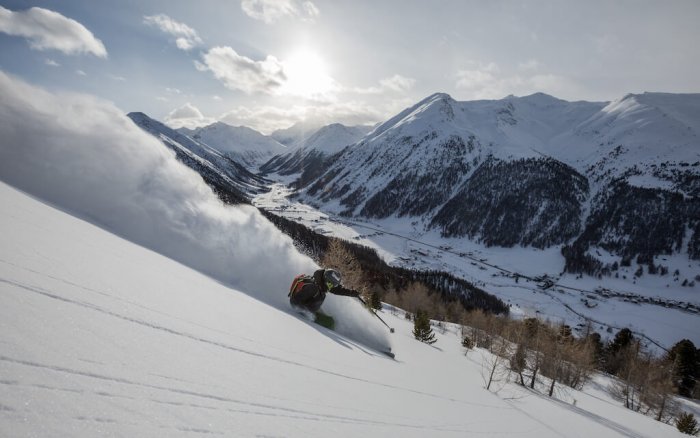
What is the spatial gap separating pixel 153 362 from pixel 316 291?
8.49 m

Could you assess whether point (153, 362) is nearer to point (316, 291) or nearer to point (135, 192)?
point (316, 291)

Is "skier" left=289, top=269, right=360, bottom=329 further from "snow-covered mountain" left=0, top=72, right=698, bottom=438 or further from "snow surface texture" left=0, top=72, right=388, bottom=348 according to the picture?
"snow-covered mountain" left=0, top=72, right=698, bottom=438

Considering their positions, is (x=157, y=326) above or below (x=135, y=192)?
below

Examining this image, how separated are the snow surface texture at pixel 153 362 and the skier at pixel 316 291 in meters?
2.99

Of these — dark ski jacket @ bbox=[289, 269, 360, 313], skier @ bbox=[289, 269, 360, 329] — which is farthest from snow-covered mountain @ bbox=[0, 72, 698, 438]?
dark ski jacket @ bbox=[289, 269, 360, 313]

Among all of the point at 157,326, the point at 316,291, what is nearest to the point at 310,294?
the point at 316,291

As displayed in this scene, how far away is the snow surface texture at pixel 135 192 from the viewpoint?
9.93 m

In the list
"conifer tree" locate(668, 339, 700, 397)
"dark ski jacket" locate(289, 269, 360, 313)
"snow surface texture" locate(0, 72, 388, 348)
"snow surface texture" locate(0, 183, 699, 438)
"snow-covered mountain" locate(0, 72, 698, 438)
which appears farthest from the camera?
"conifer tree" locate(668, 339, 700, 397)

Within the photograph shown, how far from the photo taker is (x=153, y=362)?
3.29 m

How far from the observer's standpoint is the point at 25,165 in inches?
383

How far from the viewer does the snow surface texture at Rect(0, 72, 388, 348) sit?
32.6 feet

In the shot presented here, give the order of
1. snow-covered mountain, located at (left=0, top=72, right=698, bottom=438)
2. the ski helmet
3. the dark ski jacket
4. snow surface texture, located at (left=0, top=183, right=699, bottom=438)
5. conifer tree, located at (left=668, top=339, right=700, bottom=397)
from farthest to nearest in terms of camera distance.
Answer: conifer tree, located at (left=668, top=339, right=700, bottom=397), the ski helmet, the dark ski jacket, snow-covered mountain, located at (left=0, top=72, right=698, bottom=438), snow surface texture, located at (left=0, top=183, right=699, bottom=438)

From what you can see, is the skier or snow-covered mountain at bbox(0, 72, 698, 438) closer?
snow-covered mountain at bbox(0, 72, 698, 438)

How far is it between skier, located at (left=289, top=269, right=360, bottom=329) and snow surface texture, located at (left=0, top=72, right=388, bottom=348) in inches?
21.6
